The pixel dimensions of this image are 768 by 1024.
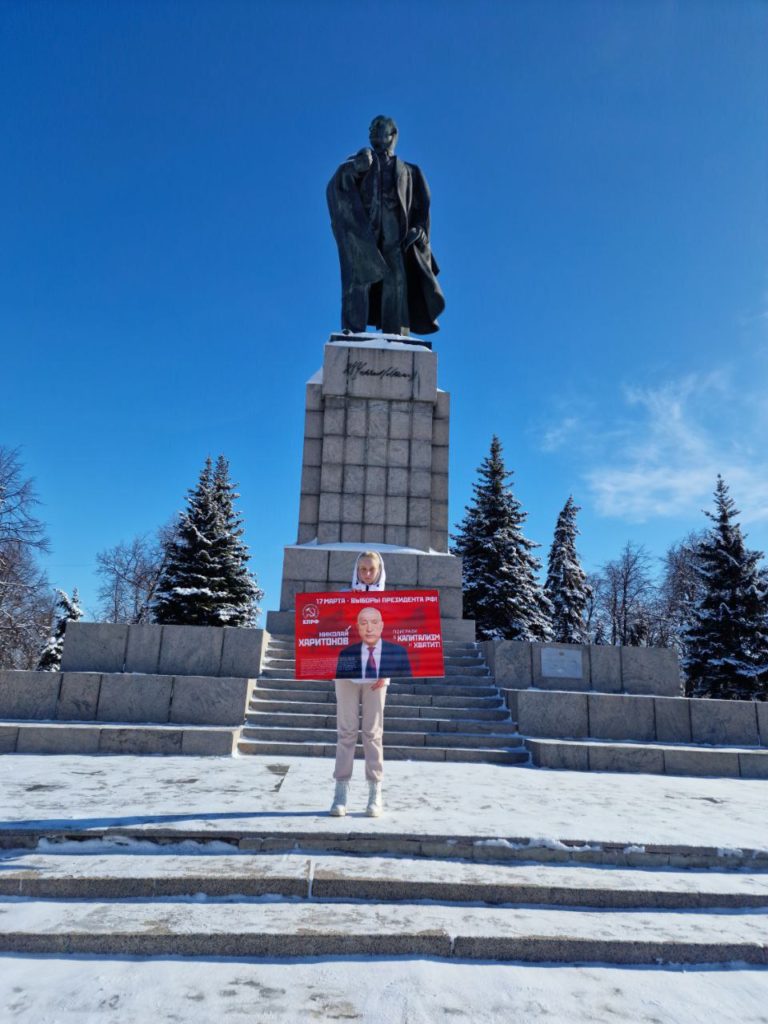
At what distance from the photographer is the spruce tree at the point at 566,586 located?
1286 inches

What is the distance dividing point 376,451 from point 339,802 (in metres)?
8.80

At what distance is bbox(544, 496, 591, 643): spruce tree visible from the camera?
32656 millimetres

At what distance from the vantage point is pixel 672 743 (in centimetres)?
779

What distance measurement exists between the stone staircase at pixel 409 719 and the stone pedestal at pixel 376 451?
3536 millimetres

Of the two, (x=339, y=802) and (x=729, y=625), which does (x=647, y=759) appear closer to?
(x=339, y=802)

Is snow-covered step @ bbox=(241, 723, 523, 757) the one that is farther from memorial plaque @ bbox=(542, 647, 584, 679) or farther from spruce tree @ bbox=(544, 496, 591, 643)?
spruce tree @ bbox=(544, 496, 591, 643)

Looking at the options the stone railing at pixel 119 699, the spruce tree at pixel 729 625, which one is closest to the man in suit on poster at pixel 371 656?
the stone railing at pixel 119 699

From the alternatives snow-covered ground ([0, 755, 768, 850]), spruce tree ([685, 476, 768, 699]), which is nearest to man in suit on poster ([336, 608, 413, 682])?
snow-covered ground ([0, 755, 768, 850])

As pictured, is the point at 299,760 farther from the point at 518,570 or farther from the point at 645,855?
Result: the point at 518,570

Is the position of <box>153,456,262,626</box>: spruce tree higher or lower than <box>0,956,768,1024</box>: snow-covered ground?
higher

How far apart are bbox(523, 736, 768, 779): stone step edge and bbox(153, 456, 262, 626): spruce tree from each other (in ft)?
59.6

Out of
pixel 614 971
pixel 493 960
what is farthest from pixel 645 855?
pixel 493 960

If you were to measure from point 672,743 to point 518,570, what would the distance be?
19.7m

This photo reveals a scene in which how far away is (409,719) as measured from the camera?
25.1ft
